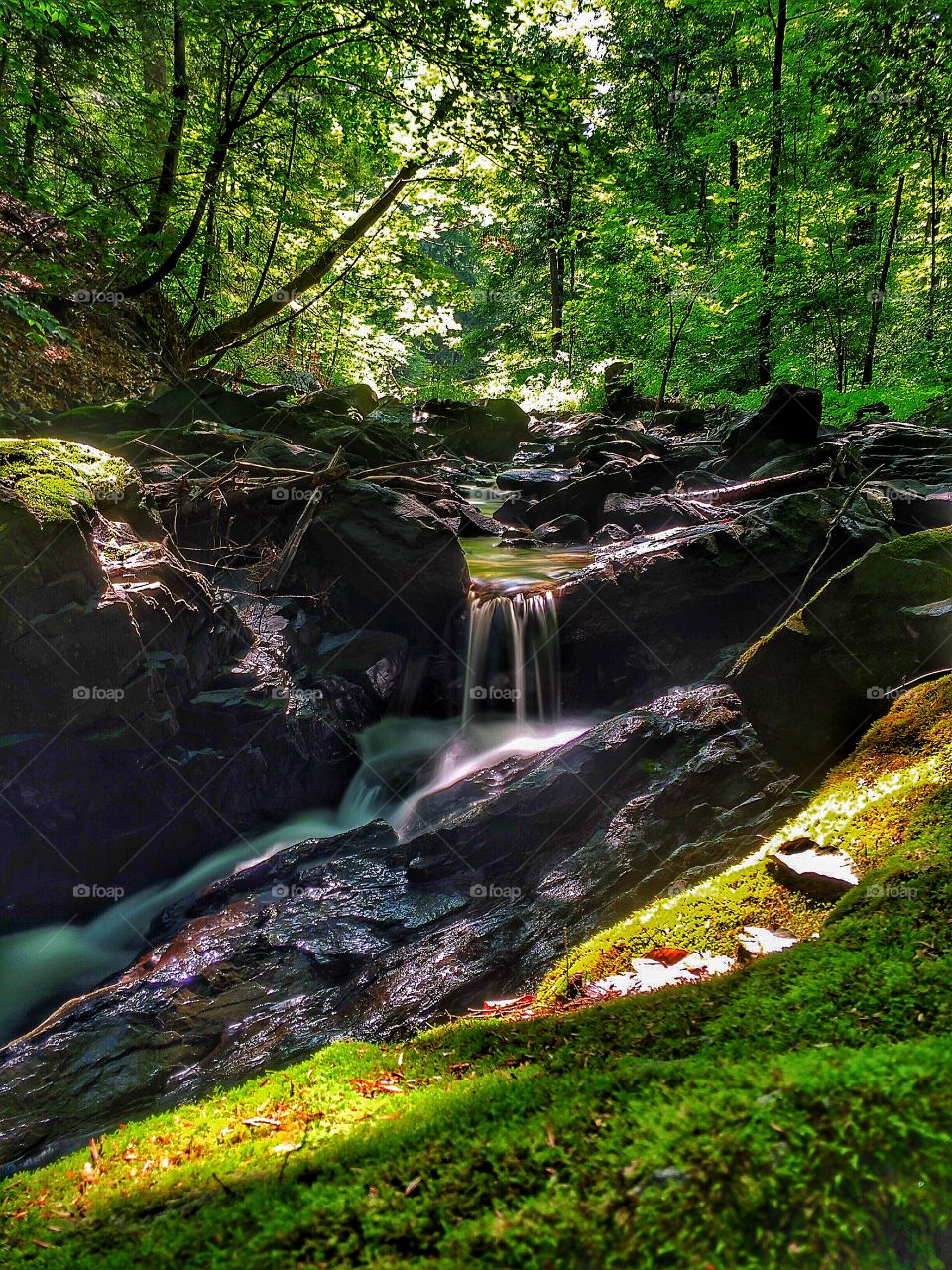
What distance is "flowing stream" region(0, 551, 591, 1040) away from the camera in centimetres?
568

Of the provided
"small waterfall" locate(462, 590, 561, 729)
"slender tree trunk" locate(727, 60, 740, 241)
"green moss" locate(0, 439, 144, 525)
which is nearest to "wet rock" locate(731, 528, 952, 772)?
"small waterfall" locate(462, 590, 561, 729)

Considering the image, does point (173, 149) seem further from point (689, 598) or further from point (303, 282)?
point (689, 598)

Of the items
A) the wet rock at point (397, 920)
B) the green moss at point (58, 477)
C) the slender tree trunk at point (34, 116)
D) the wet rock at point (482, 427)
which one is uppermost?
the slender tree trunk at point (34, 116)

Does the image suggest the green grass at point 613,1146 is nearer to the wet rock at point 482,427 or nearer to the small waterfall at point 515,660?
the small waterfall at point 515,660

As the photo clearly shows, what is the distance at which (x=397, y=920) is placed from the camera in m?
5.03

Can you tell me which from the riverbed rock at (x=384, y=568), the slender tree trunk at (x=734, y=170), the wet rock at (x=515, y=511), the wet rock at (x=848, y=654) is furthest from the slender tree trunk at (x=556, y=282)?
the wet rock at (x=848, y=654)

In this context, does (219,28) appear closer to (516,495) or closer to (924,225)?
(516,495)

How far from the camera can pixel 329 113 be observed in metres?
12.0

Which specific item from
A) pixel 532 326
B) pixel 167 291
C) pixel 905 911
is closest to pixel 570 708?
pixel 905 911

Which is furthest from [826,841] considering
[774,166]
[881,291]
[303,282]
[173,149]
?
[881,291]

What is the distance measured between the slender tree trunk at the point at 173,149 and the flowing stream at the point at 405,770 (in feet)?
23.7

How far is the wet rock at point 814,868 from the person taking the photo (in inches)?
98.9

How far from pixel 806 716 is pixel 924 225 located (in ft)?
93.7

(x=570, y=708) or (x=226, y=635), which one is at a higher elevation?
(x=226, y=635)
